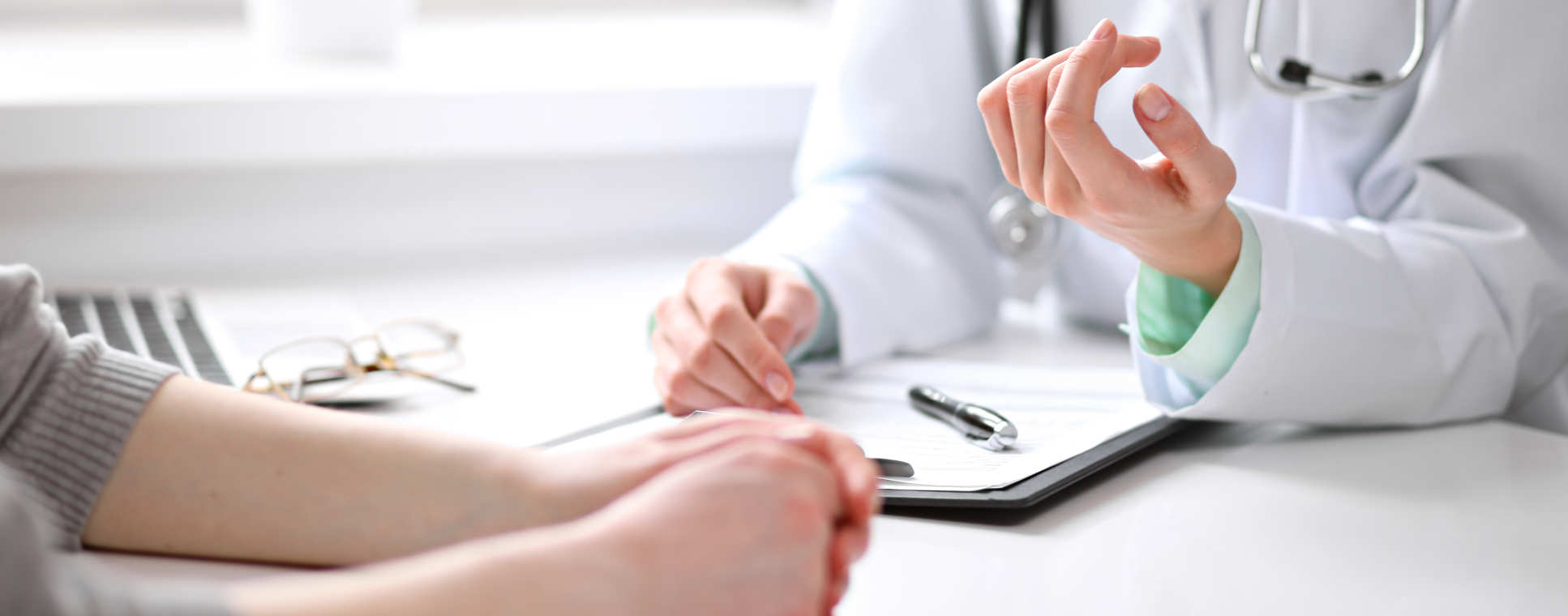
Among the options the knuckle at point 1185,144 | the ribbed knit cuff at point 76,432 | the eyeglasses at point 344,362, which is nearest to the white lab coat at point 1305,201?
the knuckle at point 1185,144

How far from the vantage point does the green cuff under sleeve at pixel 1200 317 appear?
0.68 metres

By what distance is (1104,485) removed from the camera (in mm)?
617

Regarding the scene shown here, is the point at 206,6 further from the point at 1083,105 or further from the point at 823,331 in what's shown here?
the point at 1083,105

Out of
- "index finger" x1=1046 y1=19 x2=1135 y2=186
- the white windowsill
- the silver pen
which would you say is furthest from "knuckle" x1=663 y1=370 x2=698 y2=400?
the white windowsill

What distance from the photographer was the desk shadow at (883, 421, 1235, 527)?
1.87ft

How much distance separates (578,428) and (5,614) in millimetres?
397

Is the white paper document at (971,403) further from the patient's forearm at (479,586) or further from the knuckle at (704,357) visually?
the patient's forearm at (479,586)

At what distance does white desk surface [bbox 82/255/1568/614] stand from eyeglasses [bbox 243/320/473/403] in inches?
1.1

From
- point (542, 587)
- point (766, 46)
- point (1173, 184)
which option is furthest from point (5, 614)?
point (766, 46)

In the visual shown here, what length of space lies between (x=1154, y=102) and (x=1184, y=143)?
3 centimetres

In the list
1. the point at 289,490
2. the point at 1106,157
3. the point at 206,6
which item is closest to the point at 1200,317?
the point at 1106,157

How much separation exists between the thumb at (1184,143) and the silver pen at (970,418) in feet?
0.51

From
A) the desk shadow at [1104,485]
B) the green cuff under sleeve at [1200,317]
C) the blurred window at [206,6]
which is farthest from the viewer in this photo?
the blurred window at [206,6]

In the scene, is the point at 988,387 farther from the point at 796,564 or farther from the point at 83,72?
the point at 83,72
